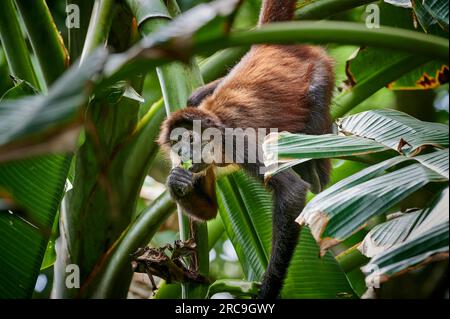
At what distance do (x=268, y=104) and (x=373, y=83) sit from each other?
0.59 m

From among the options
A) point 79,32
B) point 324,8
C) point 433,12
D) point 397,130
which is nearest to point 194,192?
point 79,32

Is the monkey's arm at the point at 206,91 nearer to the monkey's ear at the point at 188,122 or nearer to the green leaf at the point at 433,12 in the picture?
the monkey's ear at the point at 188,122

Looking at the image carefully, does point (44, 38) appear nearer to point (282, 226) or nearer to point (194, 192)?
point (194, 192)

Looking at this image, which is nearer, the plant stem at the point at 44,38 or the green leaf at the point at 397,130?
the green leaf at the point at 397,130

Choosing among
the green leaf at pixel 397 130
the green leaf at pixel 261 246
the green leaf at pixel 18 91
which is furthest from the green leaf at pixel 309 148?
the green leaf at pixel 18 91

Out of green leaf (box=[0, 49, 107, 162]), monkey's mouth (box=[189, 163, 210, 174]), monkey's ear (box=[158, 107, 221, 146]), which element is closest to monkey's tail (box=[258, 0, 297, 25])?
monkey's ear (box=[158, 107, 221, 146])

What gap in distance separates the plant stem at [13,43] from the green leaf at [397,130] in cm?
155

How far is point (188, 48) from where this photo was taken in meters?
1.02

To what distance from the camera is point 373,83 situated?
11.1 feet

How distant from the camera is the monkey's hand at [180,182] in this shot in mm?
3062

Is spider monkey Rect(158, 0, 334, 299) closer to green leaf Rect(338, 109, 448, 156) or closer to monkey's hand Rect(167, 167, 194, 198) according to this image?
monkey's hand Rect(167, 167, 194, 198)

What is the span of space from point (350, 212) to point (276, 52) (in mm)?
2071

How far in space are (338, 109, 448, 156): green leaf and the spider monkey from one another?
0.57 metres
